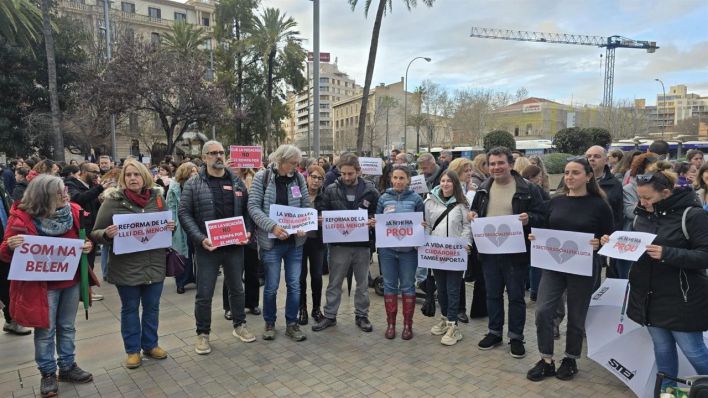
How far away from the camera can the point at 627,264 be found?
18.7ft

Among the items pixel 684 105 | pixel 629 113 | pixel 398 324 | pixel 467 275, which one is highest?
pixel 684 105

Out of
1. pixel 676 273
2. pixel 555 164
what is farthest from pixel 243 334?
pixel 555 164

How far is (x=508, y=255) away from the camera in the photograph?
4691 mm

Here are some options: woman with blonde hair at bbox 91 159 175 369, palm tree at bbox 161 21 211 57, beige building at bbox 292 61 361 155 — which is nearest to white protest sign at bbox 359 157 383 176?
woman with blonde hair at bbox 91 159 175 369

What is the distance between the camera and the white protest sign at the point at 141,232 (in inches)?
167

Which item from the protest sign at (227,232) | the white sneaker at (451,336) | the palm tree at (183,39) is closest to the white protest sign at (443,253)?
the white sneaker at (451,336)

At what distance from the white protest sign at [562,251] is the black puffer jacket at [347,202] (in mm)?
1953

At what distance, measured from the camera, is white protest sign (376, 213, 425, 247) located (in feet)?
16.6

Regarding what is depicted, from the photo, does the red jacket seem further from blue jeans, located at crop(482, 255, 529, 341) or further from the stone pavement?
blue jeans, located at crop(482, 255, 529, 341)

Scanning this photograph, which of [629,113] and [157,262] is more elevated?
[629,113]

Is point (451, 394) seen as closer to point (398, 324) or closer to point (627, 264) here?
point (398, 324)

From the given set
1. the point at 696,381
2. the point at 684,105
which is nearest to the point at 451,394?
the point at 696,381

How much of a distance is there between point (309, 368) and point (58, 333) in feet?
7.74

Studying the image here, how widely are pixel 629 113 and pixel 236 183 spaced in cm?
7391
